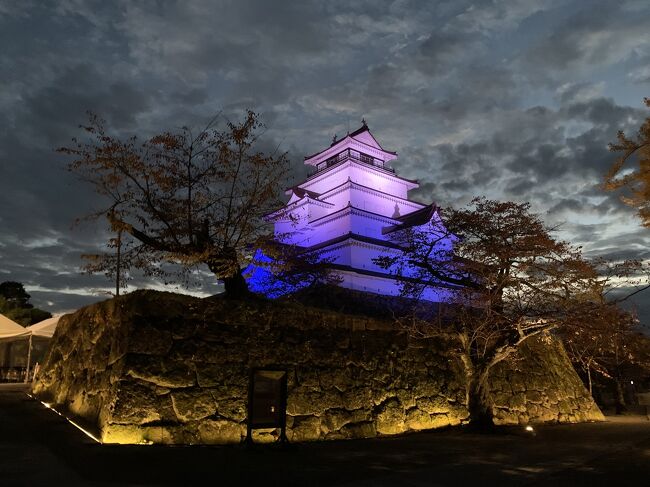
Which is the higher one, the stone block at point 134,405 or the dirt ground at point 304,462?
the stone block at point 134,405

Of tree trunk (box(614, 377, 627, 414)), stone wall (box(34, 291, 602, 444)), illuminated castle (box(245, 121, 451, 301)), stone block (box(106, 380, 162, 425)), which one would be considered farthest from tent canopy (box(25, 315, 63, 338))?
tree trunk (box(614, 377, 627, 414))

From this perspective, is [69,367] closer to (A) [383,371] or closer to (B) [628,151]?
(A) [383,371]

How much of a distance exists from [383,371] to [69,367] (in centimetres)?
694

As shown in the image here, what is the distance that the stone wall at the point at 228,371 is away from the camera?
7.78m

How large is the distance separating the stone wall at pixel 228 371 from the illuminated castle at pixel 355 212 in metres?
17.3

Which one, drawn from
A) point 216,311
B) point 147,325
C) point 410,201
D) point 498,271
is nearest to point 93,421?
point 147,325

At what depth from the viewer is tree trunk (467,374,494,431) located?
11961 mm

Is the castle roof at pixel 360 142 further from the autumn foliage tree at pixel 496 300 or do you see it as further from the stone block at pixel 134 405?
the stone block at pixel 134 405

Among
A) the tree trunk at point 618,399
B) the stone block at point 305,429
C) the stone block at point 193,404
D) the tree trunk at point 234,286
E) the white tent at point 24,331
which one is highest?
the tree trunk at point 234,286

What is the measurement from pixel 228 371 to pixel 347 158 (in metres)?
29.9

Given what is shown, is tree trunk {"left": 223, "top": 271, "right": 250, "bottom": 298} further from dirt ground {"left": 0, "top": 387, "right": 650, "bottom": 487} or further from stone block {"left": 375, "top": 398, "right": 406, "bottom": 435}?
stone block {"left": 375, "top": 398, "right": 406, "bottom": 435}

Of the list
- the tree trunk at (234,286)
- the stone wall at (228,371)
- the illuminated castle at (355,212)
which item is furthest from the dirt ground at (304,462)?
the illuminated castle at (355,212)

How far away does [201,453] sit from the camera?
22.9 ft

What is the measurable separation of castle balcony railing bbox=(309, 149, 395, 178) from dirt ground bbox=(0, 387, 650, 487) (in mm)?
29921
